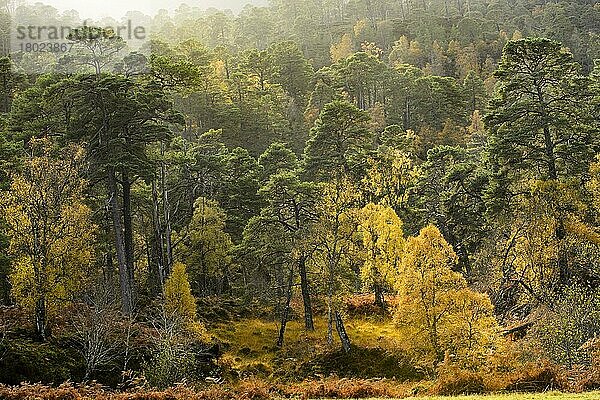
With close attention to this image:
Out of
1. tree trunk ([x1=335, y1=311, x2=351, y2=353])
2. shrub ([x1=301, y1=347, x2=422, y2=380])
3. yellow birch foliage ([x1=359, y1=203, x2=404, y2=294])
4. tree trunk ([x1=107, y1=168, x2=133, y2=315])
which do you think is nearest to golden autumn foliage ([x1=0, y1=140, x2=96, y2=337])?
tree trunk ([x1=107, y1=168, x2=133, y2=315])

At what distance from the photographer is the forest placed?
19.9m

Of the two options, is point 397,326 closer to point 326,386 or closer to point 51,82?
point 326,386

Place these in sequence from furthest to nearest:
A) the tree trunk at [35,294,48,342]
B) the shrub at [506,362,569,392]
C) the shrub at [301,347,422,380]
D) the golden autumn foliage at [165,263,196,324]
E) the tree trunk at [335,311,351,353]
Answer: the tree trunk at [335,311,351,353] < the shrub at [301,347,422,380] < the golden autumn foliage at [165,263,196,324] < the tree trunk at [35,294,48,342] < the shrub at [506,362,569,392]

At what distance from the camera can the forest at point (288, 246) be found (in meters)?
19.9

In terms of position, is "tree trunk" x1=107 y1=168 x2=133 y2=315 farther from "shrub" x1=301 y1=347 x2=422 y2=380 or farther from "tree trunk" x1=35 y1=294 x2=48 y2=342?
"shrub" x1=301 y1=347 x2=422 y2=380

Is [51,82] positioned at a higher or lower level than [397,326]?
higher

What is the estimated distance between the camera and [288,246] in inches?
1266

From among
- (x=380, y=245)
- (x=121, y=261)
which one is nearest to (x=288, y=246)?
(x=380, y=245)

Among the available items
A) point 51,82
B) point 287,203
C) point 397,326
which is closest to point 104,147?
point 51,82

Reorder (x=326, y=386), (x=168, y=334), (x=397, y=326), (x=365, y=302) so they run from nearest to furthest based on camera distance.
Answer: (x=326, y=386), (x=168, y=334), (x=397, y=326), (x=365, y=302)

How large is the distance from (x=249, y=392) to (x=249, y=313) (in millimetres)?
23693

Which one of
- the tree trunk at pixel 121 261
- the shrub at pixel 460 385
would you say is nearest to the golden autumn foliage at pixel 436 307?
the shrub at pixel 460 385

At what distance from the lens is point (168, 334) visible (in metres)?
A: 20.8

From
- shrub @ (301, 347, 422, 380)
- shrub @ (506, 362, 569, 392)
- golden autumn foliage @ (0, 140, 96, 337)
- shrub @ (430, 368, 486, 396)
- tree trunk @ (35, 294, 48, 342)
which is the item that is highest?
golden autumn foliage @ (0, 140, 96, 337)
